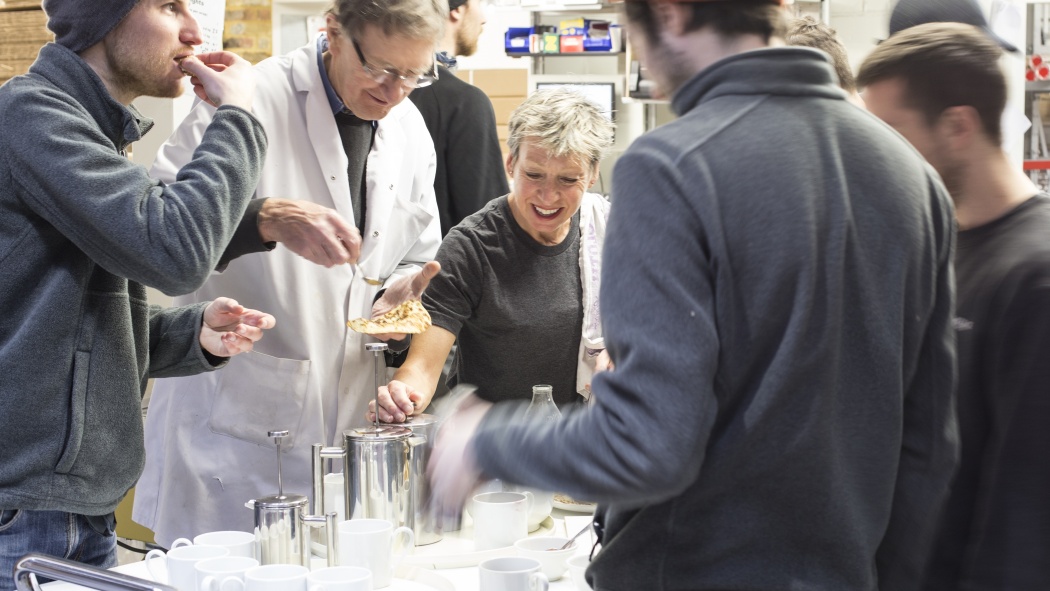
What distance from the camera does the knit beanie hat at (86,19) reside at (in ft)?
5.18

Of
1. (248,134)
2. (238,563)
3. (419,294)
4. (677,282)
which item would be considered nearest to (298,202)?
(248,134)

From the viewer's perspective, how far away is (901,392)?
1.03 meters

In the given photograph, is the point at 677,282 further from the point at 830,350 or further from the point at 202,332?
the point at 202,332

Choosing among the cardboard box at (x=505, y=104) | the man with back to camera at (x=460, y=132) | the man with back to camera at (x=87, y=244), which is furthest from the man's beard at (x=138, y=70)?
the cardboard box at (x=505, y=104)

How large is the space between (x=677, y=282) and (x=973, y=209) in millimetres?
686

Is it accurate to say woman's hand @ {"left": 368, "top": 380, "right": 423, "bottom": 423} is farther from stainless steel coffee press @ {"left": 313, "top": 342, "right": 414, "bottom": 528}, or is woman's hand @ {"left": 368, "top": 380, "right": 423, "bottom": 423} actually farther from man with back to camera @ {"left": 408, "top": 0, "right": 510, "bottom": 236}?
man with back to camera @ {"left": 408, "top": 0, "right": 510, "bottom": 236}

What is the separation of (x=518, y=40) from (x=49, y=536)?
195 inches

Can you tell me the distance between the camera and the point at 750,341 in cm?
96

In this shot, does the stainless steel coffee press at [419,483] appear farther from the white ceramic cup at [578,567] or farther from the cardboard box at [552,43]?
the cardboard box at [552,43]

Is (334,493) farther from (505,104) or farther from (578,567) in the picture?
(505,104)

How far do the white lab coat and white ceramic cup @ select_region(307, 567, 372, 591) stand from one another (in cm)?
82

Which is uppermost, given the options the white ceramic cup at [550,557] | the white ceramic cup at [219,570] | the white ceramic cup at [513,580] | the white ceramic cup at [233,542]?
the white ceramic cup at [219,570]

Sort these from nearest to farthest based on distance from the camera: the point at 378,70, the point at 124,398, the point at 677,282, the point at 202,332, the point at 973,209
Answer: the point at 677,282 < the point at 973,209 < the point at 124,398 < the point at 202,332 < the point at 378,70

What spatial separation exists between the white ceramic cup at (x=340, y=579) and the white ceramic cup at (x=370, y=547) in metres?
0.11
